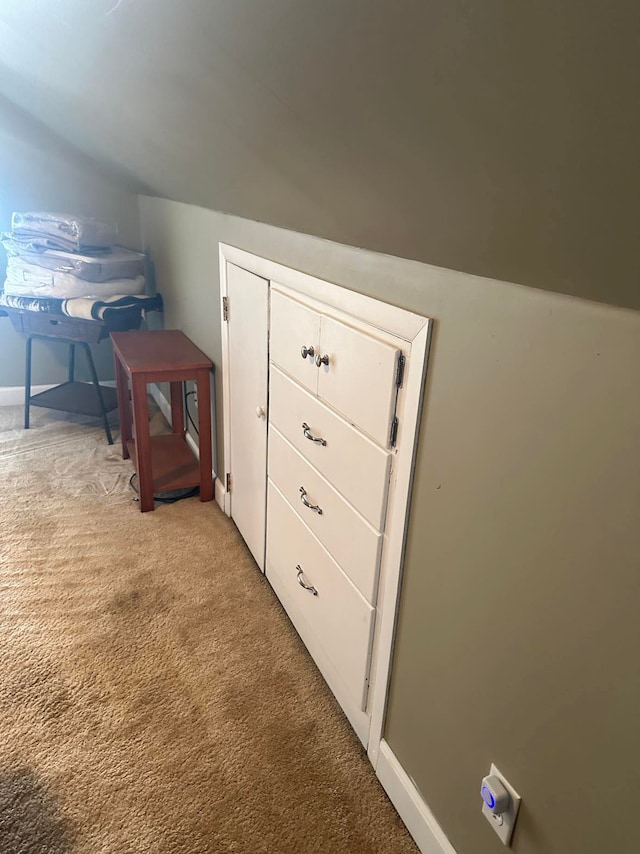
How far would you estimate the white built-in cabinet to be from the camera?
4.05 ft

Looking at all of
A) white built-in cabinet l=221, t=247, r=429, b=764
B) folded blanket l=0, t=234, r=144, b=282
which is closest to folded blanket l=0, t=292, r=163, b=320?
folded blanket l=0, t=234, r=144, b=282

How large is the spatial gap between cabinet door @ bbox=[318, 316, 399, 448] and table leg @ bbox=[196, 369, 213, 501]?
1040mm

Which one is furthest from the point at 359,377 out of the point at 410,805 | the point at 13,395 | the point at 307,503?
the point at 13,395

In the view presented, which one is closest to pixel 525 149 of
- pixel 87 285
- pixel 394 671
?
pixel 394 671

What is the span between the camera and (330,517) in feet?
5.10

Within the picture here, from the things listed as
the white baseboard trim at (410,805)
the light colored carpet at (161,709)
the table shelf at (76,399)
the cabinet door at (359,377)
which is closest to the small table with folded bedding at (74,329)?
the table shelf at (76,399)

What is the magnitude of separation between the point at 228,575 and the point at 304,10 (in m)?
1.81

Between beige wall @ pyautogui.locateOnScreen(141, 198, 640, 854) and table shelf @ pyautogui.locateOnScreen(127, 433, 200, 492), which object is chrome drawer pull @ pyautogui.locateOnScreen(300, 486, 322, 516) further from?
table shelf @ pyautogui.locateOnScreen(127, 433, 200, 492)

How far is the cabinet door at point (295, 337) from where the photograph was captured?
5.01 ft

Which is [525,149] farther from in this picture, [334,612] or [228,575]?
[228,575]

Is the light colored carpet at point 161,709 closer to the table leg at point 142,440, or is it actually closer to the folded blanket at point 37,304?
the table leg at point 142,440

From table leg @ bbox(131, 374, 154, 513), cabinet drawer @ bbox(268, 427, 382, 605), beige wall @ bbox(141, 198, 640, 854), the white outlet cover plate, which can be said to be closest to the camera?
beige wall @ bbox(141, 198, 640, 854)

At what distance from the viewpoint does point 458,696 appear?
1126 mm

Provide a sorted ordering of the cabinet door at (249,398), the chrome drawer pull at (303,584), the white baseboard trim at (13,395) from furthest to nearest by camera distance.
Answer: the white baseboard trim at (13,395) < the cabinet door at (249,398) < the chrome drawer pull at (303,584)
